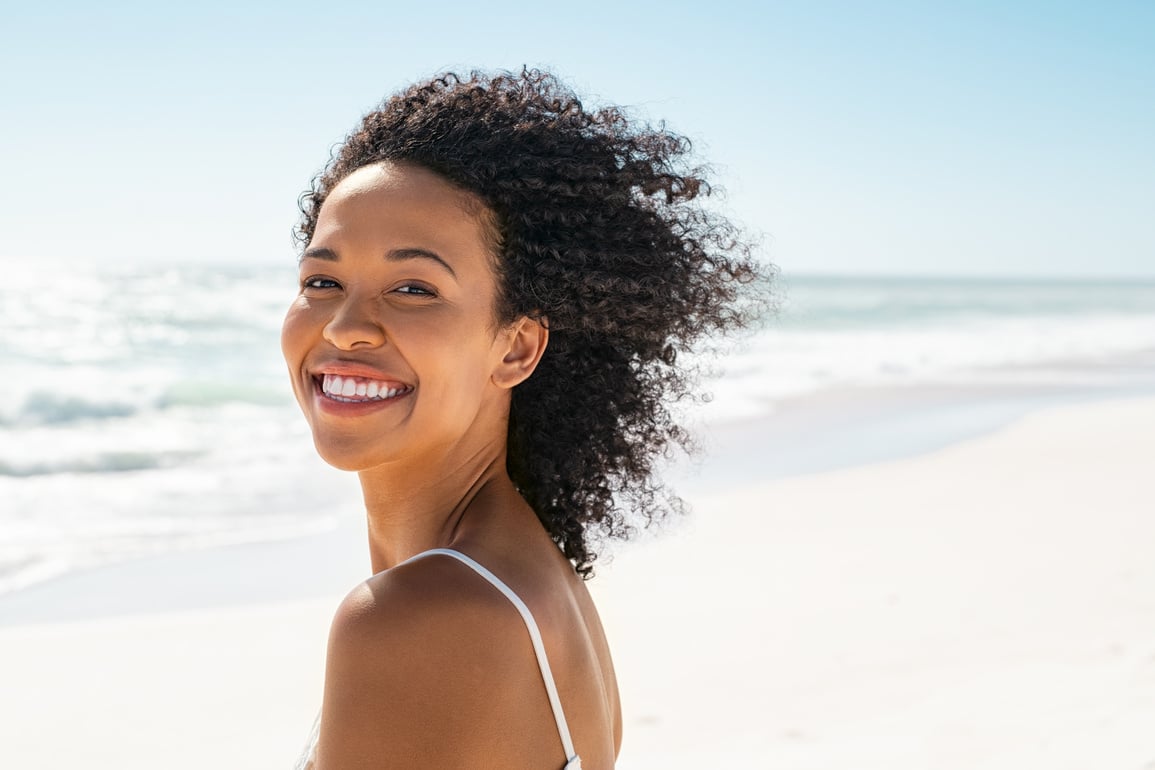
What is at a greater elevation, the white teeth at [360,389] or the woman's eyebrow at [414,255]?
the woman's eyebrow at [414,255]

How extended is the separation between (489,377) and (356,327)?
1.01ft

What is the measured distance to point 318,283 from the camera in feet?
7.14

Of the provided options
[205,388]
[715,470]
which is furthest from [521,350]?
[205,388]

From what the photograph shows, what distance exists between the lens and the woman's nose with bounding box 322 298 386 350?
2053mm

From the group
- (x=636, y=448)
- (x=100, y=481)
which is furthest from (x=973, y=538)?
(x=100, y=481)

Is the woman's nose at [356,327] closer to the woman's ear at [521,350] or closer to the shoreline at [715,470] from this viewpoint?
the woman's ear at [521,350]

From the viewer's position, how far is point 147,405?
16.2 metres

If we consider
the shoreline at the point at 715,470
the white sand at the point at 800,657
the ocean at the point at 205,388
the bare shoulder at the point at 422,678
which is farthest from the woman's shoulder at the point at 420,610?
the white sand at the point at 800,657

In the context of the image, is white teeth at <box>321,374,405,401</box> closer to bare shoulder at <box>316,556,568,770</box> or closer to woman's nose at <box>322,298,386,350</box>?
woman's nose at <box>322,298,386,350</box>

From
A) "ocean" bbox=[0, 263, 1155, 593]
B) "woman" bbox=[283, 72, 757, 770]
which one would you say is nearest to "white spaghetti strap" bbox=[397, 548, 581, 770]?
"woman" bbox=[283, 72, 757, 770]

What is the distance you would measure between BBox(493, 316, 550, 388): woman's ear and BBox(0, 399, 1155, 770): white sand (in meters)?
2.91

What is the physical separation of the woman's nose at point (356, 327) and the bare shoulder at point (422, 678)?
0.48 m

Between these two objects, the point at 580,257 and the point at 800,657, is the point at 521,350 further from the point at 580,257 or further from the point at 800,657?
the point at 800,657

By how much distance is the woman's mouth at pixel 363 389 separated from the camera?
6.84 ft
